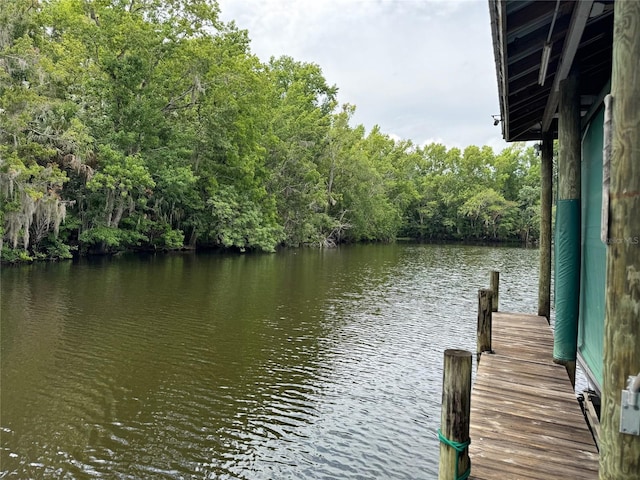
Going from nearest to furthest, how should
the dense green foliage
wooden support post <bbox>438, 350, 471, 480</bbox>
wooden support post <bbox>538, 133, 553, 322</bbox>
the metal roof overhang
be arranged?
wooden support post <bbox>438, 350, 471, 480</bbox>, the metal roof overhang, wooden support post <bbox>538, 133, 553, 322</bbox>, the dense green foliage

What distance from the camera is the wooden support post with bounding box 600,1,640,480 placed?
83.0 inches

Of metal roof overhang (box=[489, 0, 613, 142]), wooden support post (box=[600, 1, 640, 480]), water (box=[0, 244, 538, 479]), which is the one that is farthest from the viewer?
water (box=[0, 244, 538, 479])

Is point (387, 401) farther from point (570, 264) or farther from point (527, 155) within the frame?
point (527, 155)

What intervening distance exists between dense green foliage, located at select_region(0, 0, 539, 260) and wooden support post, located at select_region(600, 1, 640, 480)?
60.6 ft

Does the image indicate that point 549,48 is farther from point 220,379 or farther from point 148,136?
point 148,136

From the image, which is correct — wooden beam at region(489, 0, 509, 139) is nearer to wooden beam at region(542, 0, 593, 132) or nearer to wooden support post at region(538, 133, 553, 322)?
wooden beam at region(542, 0, 593, 132)

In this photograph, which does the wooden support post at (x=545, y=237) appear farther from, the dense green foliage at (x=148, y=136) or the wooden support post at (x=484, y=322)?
the dense green foliage at (x=148, y=136)

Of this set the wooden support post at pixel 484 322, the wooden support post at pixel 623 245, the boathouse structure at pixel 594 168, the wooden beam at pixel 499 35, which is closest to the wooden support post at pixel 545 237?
the boathouse structure at pixel 594 168

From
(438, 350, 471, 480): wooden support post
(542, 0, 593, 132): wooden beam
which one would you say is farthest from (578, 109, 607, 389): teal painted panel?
(438, 350, 471, 480): wooden support post

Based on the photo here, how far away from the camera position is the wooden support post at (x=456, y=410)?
3293mm

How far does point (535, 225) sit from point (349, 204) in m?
22.2

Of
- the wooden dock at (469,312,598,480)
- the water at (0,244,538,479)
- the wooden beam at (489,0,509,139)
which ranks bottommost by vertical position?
the water at (0,244,538,479)

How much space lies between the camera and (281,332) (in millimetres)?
11242

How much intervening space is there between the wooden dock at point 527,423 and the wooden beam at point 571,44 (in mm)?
3628
